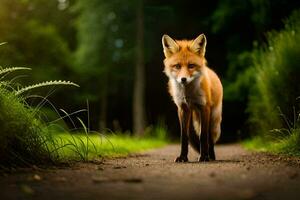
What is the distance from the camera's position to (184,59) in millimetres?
7223

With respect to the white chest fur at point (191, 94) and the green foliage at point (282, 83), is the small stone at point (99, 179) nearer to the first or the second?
the white chest fur at point (191, 94)

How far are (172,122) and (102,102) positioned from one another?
3.26 metres

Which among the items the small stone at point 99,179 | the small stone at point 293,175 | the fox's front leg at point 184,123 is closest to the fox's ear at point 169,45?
the fox's front leg at point 184,123

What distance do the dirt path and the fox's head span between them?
171 cm

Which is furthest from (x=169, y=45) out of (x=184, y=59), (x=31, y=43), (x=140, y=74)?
(x=31, y=43)

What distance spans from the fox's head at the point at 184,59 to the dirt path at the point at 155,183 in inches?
67.3

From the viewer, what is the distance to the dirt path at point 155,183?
4062 mm

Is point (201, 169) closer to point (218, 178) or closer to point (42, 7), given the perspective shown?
point (218, 178)

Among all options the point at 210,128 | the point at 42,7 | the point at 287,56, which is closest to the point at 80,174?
the point at 210,128

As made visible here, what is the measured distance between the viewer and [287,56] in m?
9.52

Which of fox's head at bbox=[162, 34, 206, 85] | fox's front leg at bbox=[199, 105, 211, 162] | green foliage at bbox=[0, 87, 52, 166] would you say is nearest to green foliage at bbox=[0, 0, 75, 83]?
fox's head at bbox=[162, 34, 206, 85]

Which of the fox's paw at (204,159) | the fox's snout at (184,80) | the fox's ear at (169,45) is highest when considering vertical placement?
the fox's ear at (169,45)

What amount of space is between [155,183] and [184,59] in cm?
295

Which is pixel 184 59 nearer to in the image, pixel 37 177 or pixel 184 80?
pixel 184 80
